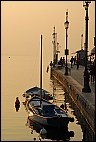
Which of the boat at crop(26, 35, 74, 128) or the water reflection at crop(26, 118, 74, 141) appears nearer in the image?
the water reflection at crop(26, 118, 74, 141)

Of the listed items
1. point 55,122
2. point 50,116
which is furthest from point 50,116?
point 55,122

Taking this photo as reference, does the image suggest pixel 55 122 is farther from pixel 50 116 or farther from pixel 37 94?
pixel 37 94

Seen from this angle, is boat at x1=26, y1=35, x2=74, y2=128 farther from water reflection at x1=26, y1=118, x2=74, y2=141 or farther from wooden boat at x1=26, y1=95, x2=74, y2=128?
water reflection at x1=26, y1=118, x2=74, y2=141

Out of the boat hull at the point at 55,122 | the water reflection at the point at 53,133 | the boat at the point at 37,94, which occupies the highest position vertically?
→ the boat at the point at 37,94

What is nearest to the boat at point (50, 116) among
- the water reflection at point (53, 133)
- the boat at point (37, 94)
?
the water reflection at point (53, 133)

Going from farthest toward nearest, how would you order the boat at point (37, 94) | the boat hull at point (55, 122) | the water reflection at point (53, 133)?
the boat at point (37, 94) → the boat hull at point (55, 122) → the water reflection at point (53, 133)

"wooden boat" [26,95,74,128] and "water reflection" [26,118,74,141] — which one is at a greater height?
"wooden boat" [26,95,74,128]

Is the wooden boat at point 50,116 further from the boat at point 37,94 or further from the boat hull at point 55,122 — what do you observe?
the boat at point 37,94

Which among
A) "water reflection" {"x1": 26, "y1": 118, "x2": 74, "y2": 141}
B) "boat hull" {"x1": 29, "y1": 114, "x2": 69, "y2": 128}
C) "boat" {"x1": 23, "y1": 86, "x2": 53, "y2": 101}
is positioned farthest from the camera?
"boat" {"x1": 23, "y1": 86, "x2": 53, "y2": 101}

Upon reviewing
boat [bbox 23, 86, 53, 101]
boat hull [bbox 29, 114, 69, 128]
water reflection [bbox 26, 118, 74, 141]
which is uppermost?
boat [bbox 23, 86, 53, 101]

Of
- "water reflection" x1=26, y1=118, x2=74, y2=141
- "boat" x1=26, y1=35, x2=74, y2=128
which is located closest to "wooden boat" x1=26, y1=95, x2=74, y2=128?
"boat" x1=26, y1=35, x2=74, y2=128

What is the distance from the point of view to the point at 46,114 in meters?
33.0

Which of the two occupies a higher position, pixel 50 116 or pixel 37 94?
pixel 37 94

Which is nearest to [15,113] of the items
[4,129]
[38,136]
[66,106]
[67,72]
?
[66,106]
